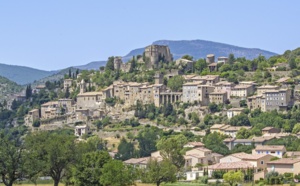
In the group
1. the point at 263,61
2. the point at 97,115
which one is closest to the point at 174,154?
the point at 97,115

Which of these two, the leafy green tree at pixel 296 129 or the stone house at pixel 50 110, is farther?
the stone house at pixel 50 110

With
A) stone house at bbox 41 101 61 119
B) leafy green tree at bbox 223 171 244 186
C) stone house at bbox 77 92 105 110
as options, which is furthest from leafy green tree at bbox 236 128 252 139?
stone house at bbox 41 101 61 119

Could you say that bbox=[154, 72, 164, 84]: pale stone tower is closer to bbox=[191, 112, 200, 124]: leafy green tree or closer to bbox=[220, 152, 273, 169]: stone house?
bbox=[191, 112, 200, 124]: leafy green tree

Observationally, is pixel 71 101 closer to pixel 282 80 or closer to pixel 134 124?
pixel 134 124

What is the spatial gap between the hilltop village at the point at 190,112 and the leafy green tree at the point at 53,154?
16.4 metres

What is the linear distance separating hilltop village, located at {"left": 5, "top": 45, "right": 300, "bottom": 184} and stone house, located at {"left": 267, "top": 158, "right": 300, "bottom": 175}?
0.28ft

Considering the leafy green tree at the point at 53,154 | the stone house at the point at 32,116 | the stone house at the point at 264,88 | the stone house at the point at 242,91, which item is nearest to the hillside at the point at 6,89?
Answer: the stone house at the point at 32,116

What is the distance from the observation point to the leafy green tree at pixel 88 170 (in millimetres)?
48500

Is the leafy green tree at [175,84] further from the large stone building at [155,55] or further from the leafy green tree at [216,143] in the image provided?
the leafy green tree at [216,143]

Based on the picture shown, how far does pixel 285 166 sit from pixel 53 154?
20845 millimetres

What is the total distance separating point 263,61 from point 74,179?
67.0 m

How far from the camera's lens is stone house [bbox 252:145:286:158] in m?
70.1

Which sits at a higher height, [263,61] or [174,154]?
[263,61]

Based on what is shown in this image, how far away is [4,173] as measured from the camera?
4672 cm
